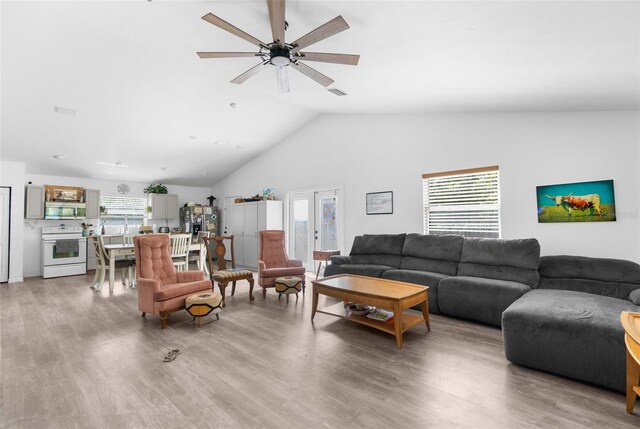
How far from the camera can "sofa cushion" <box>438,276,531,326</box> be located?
327cm

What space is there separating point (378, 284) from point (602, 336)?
1.94 m

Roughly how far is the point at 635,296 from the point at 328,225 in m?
4.60

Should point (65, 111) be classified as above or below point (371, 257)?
above

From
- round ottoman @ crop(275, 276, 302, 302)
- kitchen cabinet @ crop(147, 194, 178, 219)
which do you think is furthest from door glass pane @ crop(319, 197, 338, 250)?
kitchen cabinet @ crop(147, 194, 178, 219)

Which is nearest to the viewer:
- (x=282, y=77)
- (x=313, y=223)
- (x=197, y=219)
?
(x=282, y=77)

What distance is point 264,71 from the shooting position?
4.15 metres

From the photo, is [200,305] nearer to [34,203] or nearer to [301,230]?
A: [301,230]

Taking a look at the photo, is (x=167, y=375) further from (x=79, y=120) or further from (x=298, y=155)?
(x=298, y=155)

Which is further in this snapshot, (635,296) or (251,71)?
(251,71)

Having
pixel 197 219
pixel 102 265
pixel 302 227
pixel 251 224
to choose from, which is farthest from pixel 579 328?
pixel 197 219

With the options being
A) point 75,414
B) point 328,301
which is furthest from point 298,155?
point 75,414


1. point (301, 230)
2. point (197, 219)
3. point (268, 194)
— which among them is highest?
point (268, 194)

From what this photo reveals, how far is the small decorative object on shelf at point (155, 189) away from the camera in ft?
27.0

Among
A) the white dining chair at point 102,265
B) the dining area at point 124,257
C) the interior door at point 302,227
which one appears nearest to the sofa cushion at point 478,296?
the interior door at point 302,227
